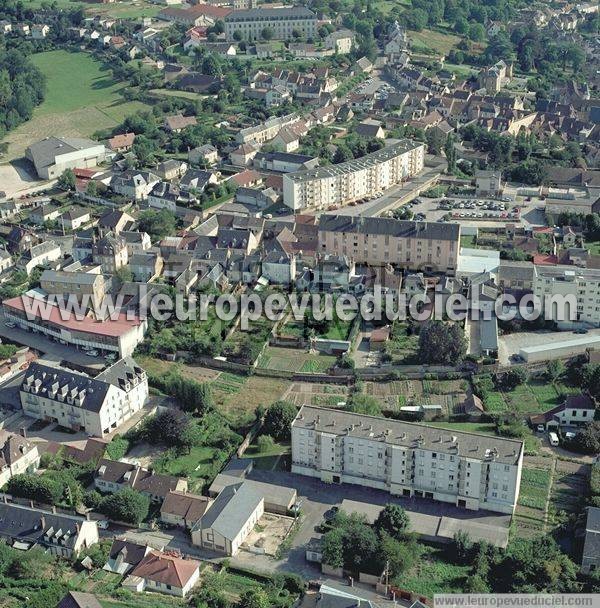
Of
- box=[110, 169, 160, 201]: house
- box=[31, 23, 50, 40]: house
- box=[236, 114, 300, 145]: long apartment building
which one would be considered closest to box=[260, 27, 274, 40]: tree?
box=[31, 23, 50, 40]: house

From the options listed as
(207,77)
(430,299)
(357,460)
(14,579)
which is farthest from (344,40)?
(14,579)

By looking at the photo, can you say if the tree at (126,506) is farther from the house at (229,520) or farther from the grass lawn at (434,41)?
the grass lawn at (434,41)

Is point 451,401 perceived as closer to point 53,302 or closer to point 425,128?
point 53,302

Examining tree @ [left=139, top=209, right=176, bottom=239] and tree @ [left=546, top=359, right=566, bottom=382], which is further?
tree @ [left=139, top=209, right=176, bottom=239]

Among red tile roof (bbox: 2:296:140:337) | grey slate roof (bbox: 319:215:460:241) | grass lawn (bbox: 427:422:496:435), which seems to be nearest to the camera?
grass lawn (bbox: 427:422:496:435)

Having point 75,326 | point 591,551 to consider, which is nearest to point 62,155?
point 75,326

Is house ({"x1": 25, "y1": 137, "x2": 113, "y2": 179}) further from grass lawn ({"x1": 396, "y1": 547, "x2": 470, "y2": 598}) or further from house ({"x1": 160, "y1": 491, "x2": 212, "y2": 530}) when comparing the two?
grass lawn ({"x1": 396, "y1": 547, "x2": 470, "y2": 598})

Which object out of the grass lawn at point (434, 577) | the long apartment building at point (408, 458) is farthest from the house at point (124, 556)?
the grass lawn at point (434, 577)

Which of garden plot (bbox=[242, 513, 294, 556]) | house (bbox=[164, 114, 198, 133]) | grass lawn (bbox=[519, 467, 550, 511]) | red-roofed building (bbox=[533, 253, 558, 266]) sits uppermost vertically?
house (bbox=[164, 114, 198, 133])
